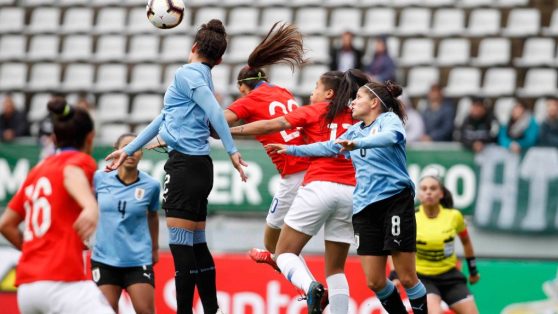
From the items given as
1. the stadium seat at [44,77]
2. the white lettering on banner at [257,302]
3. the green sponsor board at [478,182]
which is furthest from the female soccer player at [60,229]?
the stadium seat at [44,77]

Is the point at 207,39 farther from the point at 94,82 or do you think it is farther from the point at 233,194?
the point at 94,82

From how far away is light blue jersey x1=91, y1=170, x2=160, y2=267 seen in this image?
900cm

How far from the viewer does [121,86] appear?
60.8ft

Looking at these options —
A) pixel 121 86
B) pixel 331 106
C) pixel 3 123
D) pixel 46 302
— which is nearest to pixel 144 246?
pixel 331 106

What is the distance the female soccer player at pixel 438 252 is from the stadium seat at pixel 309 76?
24.3 feet

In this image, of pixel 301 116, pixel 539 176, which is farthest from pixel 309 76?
pixel 301 116

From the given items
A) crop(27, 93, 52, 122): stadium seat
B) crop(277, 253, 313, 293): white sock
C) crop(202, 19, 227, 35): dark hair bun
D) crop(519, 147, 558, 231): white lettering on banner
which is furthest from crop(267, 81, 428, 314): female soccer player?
crop(27, 93, 52, 122): stadium seat

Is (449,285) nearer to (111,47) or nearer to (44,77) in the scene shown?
(111,47)

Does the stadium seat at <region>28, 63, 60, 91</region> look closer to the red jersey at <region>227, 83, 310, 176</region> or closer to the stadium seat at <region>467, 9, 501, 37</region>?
the stadium seat at <region>467, 9, 501, 37</region>

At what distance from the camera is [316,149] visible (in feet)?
26.4

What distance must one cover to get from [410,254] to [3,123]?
10176 millimetres

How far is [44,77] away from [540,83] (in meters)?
8.79

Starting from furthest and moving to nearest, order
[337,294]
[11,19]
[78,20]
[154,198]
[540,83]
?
[11,19] < [78,20] < [540,83] < [154,198] < [337,294]

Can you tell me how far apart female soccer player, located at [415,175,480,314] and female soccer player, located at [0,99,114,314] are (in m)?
4.56
